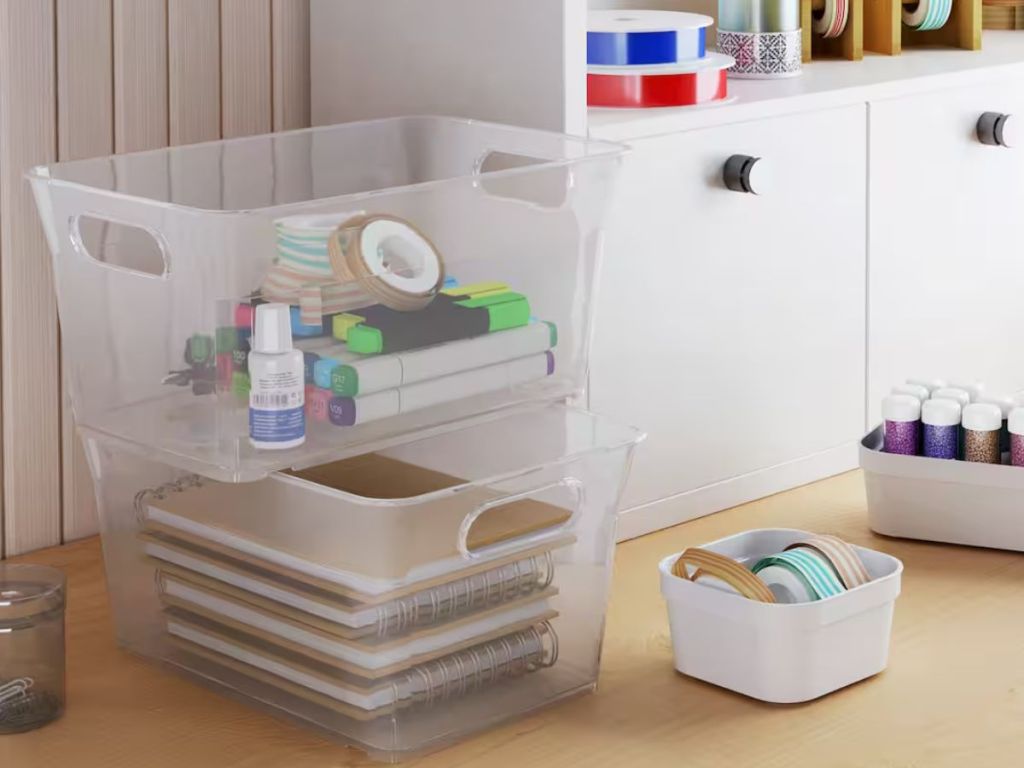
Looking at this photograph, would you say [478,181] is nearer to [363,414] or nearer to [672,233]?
[363,414]

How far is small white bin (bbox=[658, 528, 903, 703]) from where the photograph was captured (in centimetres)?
118

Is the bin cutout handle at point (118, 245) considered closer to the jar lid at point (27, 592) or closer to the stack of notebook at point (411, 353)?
the stack of notebook at point (411, 353)

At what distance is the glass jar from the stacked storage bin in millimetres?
112

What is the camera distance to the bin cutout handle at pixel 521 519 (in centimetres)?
116

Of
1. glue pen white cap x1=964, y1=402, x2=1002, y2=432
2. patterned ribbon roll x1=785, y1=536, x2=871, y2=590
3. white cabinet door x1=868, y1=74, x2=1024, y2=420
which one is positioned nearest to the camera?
patterned ribbon roll x1=785, y1=536, x2=871, y2=590

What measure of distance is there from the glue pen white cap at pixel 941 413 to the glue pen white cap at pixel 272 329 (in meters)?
0.63

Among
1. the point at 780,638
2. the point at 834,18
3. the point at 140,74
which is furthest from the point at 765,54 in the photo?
the point at 780,638

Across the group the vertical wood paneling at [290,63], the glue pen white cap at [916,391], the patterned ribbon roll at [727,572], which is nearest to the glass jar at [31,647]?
the patterned ribbon roll at [727,572]

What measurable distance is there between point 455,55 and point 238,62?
208 millimetres

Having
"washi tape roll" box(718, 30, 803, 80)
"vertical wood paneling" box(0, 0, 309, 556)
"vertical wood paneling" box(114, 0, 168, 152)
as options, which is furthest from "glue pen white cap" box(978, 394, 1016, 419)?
"vertical wood paneling" box(114, 0, 168, 152)

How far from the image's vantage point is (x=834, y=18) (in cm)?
185

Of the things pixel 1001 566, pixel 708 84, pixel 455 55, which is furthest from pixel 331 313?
pixel 1001 566

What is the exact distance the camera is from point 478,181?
1212mm

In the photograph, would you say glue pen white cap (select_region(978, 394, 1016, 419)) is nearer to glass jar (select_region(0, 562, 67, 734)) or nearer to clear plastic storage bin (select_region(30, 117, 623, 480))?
clear plastic storage bin (select_region(30, 117, 623, 480))
